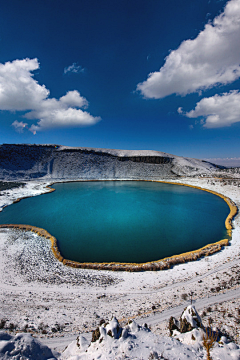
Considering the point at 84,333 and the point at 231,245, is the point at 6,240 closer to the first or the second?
the point at 84,333

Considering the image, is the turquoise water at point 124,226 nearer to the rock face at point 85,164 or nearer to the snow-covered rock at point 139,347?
the snow-covered rock at point 139,347

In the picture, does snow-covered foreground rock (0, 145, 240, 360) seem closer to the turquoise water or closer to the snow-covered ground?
the snow-covered ground

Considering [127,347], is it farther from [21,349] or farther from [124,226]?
[124,226]

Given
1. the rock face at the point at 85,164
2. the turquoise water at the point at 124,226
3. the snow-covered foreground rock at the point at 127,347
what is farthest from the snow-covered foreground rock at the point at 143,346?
the rock face at the point at 85,164

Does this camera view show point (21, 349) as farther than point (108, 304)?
No

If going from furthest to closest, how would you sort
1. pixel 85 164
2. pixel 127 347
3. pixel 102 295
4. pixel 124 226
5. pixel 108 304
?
1. pixel 85 164
2. pixel 124 226
3. pixel 102 295
4. pixel 108 304
5. pixel 127 347

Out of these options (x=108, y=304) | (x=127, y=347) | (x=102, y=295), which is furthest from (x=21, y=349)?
(x=102, y=295)
